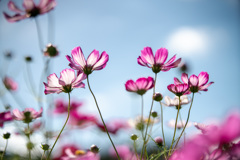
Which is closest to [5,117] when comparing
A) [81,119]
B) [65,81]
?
[65,81]

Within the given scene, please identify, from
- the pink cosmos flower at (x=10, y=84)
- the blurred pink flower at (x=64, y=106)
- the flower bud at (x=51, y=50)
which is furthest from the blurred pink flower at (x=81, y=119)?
the flower bud at (x=51, y=50)

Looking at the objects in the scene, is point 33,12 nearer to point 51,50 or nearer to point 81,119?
point 51,50

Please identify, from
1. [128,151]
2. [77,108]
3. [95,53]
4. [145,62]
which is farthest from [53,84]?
[77,108]

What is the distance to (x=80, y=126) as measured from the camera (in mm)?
1364

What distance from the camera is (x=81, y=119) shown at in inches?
53.7

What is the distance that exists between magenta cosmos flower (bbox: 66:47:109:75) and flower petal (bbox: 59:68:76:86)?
22mm

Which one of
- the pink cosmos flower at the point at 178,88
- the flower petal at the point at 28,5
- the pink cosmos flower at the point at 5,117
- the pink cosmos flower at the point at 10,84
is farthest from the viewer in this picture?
the pink cosmos flower at the point at 10,84

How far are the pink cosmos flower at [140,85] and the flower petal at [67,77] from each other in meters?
0.15

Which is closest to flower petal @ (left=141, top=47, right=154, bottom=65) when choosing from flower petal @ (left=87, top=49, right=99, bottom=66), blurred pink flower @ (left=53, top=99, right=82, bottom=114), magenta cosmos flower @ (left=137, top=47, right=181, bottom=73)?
magenta cosmos flower @ (left=137, top=47, right=181, bottom=73)

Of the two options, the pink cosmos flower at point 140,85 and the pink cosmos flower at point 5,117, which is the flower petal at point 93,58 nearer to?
the pink cosmos flower at point 140,85

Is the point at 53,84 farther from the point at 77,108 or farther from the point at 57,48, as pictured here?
the point at 77,108

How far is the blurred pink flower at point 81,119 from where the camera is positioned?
53.7 inches

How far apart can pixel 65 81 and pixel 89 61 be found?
7cm

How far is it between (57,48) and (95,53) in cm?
41
